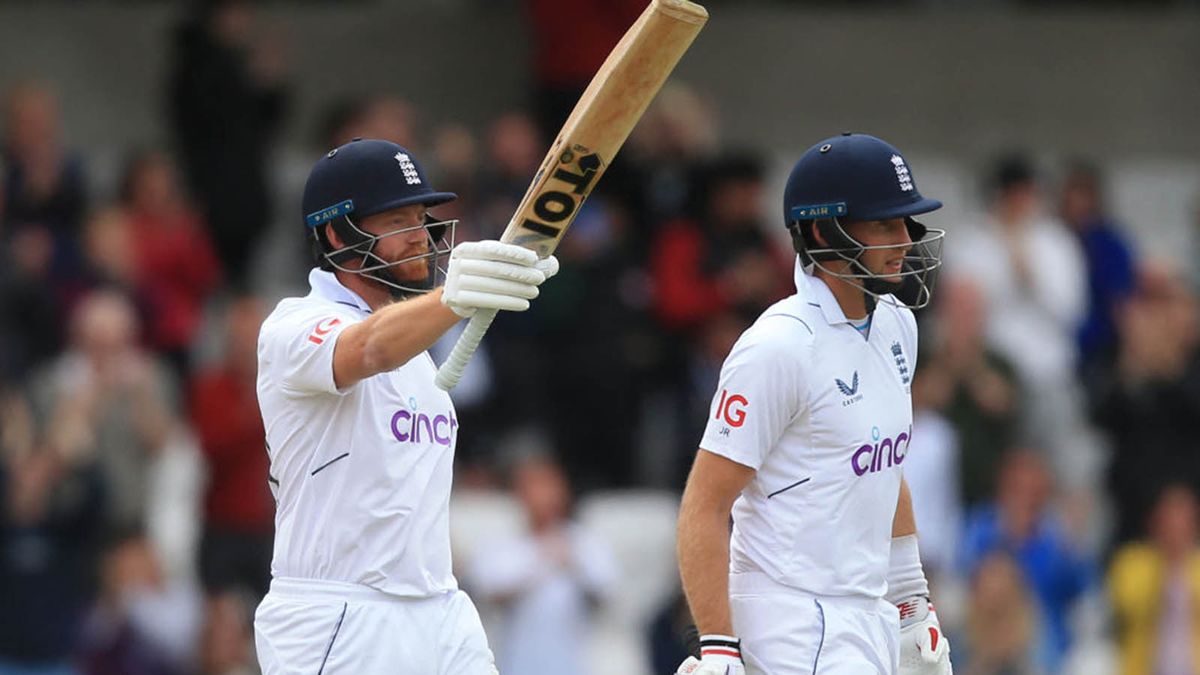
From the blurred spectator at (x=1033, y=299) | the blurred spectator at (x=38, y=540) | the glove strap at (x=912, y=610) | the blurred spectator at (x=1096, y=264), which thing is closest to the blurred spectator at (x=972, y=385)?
the blurred spectator at (x=1033, y=299)

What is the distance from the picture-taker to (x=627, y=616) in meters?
14.4

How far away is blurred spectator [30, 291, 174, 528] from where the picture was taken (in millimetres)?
13055

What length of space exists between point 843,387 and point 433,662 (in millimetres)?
1552

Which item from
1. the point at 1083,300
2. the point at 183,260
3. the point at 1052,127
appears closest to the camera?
the point at 183,260

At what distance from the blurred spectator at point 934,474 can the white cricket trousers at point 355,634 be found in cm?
564

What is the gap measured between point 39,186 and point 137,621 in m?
2.65

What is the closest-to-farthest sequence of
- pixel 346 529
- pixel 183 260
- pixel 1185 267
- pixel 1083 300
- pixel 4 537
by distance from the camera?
pixel 346 529 → pixel 4 537 → pixel 183 260 → pixel 1083 300 → pixel 1185 267

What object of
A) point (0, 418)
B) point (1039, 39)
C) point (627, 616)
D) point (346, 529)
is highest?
point (1039, 39)

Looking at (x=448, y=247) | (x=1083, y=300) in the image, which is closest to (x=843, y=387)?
(x=448, y=247)

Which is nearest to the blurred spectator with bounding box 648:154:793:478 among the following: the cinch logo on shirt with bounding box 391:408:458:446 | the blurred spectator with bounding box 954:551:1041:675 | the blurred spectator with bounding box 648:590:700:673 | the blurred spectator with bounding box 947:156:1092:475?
the blurred spectator with bounding box 947:156:1092:475

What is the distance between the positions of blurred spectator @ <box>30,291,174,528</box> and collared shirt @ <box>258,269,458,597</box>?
578cm

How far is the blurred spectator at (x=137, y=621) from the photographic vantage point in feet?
42.2

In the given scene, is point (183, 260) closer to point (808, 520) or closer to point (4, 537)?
point (4, 537)

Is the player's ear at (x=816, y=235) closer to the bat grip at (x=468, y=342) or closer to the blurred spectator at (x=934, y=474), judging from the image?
the bat grip at (x=468, y=342)
